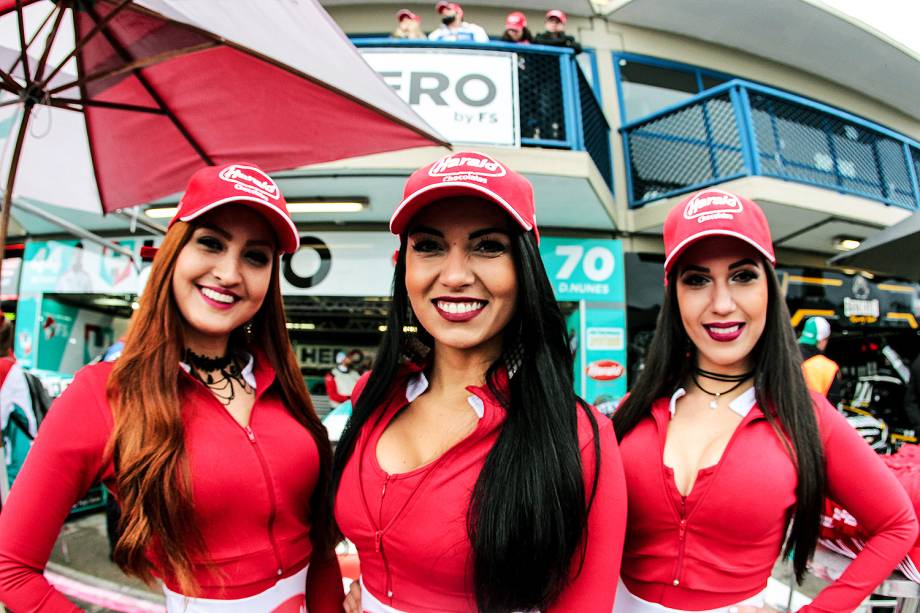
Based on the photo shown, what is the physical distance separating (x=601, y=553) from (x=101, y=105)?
9.52 ft

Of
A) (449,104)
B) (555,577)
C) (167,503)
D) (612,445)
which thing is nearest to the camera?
(555,577)

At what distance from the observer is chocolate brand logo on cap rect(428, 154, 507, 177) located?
1.23m

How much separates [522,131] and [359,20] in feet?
14.1

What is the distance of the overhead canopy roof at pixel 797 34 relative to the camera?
27.6 feet

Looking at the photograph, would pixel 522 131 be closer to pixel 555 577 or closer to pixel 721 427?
pixel 721 427

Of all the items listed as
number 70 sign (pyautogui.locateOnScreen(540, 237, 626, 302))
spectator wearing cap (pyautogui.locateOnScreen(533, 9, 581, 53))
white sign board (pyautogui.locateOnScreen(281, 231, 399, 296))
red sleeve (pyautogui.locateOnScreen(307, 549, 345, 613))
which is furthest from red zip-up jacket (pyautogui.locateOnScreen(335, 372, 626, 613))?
spectator wearing cap (pyautogui.locateOnScreen(533, 9, 581, 53))

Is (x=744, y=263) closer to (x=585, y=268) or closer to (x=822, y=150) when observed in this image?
(x=585, y=268)

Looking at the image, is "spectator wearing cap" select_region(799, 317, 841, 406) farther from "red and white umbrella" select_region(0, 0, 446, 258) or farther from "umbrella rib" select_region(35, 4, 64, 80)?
"umbrella rib" select_region(35, 4, 64, 80)

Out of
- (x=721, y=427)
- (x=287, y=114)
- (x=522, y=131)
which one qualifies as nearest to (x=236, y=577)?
(x=721, y=427)

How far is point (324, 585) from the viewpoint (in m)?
1.63

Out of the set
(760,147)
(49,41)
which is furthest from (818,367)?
(49,41)

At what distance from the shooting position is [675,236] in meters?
1.69

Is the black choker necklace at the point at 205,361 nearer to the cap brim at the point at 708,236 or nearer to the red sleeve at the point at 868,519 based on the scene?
the cap brim at the point at 708,236

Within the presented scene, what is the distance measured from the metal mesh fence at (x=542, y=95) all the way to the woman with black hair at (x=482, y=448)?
5445 mm
